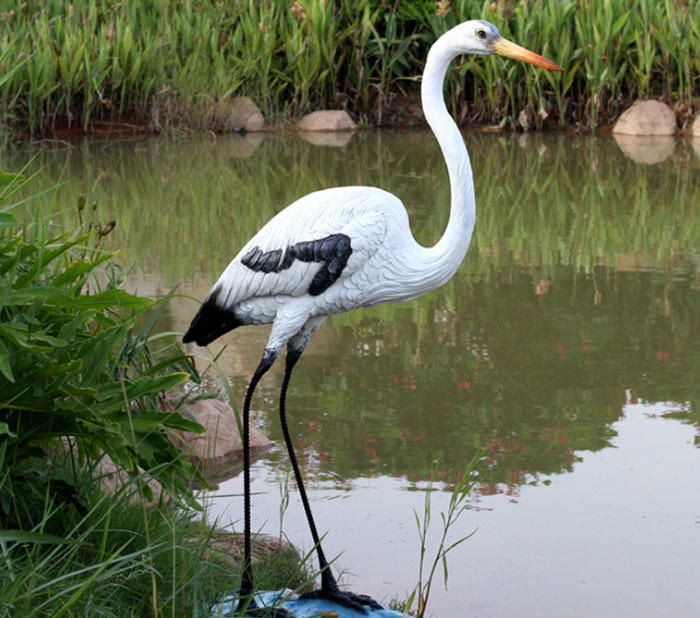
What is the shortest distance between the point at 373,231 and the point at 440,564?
3.71 feet

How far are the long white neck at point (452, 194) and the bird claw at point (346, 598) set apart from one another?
952 millimetres

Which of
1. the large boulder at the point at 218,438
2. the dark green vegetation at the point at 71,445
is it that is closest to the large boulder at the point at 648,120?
the large boulder at the point at 218,438

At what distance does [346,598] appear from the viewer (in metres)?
3.17

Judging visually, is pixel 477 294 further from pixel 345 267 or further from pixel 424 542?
pixel 424 542

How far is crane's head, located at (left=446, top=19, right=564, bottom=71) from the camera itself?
3.36 meters

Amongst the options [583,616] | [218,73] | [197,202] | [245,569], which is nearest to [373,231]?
[245,569]

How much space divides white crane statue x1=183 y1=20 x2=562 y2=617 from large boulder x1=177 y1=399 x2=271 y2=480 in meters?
0.88

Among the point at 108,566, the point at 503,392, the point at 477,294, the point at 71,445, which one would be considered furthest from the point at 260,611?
the point at 477,294

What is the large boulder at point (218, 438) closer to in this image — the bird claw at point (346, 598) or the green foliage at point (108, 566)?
the green foliage at point (108, 566)

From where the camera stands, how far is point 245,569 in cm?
299

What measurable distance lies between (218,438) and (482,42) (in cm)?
185

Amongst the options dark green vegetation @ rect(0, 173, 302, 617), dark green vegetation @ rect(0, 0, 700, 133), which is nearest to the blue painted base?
dark green vegetation @ rect(0, 173, 302, 617)

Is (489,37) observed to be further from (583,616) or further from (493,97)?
(493,97)

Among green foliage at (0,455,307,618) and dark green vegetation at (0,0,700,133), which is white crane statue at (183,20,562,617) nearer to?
green foliage at (0,455,307,618)
